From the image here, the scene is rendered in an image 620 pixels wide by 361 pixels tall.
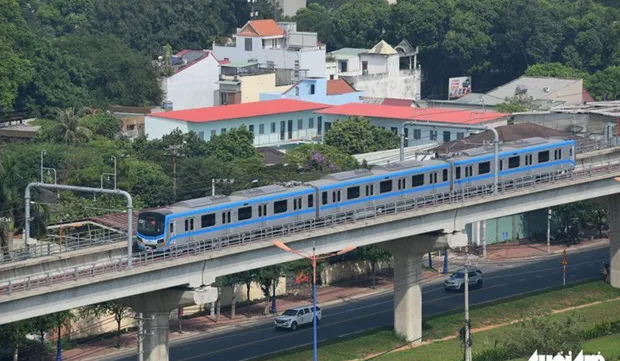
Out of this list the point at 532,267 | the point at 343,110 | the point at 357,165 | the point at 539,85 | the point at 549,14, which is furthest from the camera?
the point at 549,14

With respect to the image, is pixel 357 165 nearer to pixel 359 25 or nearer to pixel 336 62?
pixel 336 62

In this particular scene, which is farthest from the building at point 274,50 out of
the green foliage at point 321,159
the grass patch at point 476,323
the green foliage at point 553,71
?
the grass patch at point 476,323

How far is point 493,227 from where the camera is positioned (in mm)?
118625

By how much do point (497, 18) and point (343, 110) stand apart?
158 feet

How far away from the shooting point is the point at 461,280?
4063 inches

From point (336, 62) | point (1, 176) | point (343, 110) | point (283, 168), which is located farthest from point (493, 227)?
point (336, 62)

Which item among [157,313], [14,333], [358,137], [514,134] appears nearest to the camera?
[157,313]

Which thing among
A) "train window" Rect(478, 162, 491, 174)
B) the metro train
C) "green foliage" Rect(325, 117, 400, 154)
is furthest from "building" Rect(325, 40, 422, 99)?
"train window" Rect(478, 162, 491, 174)

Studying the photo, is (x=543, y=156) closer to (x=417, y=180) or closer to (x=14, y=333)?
(x=417, y=180)

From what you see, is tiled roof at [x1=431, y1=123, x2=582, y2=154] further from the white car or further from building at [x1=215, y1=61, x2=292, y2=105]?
building at [x1=215, y1=61, x2=292, y2=105]

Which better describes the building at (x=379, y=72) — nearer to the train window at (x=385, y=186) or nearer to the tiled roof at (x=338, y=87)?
the tiled roof at (x=338, y=87)

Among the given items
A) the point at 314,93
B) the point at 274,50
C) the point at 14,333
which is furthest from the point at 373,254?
the point at 274,50

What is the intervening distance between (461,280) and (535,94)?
181ft

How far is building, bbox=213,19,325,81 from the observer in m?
160
